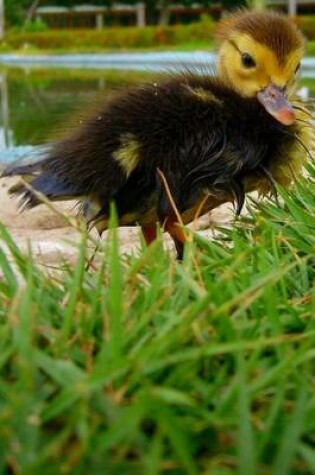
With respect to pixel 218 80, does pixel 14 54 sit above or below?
below

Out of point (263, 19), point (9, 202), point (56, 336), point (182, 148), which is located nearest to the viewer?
point (56, 336)

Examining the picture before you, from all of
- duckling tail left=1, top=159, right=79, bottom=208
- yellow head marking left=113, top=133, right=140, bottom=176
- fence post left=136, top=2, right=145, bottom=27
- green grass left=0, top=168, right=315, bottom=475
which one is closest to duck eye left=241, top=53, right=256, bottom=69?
yellow head marking left=113, top=133, right=140, bottom=176

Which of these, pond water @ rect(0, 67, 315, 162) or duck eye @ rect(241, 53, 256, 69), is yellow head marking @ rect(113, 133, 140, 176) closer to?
pond water @ rect(0, 67, 315, 162)

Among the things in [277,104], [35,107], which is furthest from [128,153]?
[35,107]

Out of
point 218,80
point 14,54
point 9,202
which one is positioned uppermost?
point 218,80

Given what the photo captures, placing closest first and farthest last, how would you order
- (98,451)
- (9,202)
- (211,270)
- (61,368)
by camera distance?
(98,451) < (61,368) < (211,270) < (9,202)

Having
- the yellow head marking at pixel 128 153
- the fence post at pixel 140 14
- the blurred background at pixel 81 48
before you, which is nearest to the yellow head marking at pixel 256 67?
the blurred background at pixel 81 48

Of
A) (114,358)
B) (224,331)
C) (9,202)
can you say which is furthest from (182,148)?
(9,202)

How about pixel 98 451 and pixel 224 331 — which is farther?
pixel 224 331

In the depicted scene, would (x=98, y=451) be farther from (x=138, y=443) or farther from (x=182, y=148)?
(x=182, y=148)
